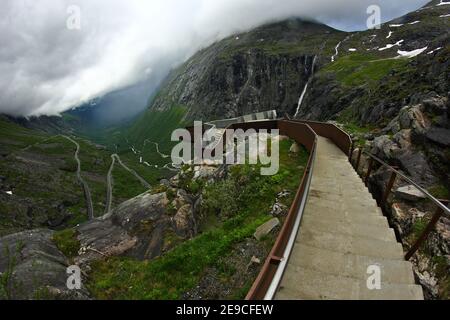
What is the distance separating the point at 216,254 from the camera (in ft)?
42.8

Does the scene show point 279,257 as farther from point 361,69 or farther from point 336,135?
point 361,69

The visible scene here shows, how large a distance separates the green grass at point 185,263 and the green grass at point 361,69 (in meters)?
100

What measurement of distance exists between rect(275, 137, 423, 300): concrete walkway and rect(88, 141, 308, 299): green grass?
2481mm

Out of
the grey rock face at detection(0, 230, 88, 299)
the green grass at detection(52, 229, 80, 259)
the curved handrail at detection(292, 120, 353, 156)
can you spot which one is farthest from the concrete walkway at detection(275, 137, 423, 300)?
the green grass at detection(52, 229, 80, 259)

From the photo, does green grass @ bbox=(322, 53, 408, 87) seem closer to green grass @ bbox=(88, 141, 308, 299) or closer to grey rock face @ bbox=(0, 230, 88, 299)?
green grass @ bbox=(88, 141, 308, 299)

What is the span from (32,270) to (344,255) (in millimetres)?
11166

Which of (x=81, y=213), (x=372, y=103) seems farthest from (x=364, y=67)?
(x=81, y=213)

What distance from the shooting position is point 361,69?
13138 cm

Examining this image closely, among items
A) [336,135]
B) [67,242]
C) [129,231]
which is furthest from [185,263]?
[336,135]

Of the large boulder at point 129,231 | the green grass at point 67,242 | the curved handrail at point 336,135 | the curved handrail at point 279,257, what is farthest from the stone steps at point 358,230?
the green grass at point 67,242

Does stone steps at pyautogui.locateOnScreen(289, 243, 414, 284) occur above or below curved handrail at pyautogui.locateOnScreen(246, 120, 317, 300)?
below

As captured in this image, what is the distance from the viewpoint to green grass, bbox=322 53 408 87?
114688 millimetres

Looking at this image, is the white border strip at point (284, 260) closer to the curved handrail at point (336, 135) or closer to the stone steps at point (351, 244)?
the stone steps at point (351, 244)
